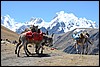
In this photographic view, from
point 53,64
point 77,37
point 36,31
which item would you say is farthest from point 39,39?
point 53,64

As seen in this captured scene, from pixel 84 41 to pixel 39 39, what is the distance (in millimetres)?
5624

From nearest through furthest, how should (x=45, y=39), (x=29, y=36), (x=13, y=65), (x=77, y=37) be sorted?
(x=13, y=65) < (x=29, y=36) < (x=45, y=39) < (x=77, y=37)

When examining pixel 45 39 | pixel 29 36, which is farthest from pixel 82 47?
pixel 29 36

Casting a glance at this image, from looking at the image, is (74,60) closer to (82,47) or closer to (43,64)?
(43,64)

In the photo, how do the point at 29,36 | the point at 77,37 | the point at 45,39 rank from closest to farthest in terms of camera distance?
the point at 29,36 < the point at 45,39 < the point at 77,37

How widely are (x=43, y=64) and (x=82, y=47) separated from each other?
11177mm

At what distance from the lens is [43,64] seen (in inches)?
764

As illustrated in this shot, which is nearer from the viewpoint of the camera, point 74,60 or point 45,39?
point 74,60

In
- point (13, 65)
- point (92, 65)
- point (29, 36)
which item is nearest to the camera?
point (92, 65)

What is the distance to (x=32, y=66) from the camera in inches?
742

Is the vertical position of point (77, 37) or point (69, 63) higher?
point (77, 37)

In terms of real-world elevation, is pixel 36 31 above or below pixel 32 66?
above

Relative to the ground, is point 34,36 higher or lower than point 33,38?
higher

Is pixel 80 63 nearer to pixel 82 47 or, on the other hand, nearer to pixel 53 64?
pixel 53 64
